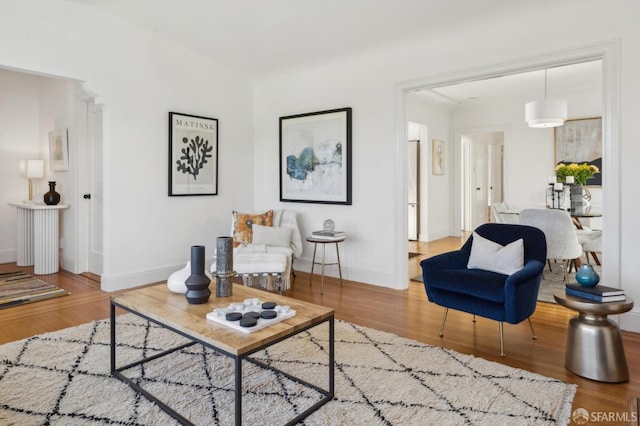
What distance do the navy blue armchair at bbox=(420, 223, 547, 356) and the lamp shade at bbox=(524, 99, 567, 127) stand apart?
2.75 meters

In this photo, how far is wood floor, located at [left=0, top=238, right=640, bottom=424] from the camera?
91.8 inches

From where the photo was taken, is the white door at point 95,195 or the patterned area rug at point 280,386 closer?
the patterned area rug at point 280,386

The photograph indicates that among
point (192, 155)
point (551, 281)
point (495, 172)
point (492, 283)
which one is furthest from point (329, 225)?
point (495, 172)

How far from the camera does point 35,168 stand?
18.0ft

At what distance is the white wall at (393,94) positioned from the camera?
3.10 metres

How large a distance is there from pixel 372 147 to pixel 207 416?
3.26m

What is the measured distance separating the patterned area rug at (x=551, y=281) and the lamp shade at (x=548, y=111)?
1897mm

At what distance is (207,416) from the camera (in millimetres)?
1965

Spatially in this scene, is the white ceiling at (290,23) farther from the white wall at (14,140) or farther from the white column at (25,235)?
the white column at (25,235)

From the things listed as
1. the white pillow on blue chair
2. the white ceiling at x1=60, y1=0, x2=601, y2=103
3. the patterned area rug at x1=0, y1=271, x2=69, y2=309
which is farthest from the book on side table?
the patterned area rug at x1=0, y1=271, x2=69, y2=309

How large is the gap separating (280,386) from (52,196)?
441cm

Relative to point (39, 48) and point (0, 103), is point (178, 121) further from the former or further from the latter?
point (0, 103)

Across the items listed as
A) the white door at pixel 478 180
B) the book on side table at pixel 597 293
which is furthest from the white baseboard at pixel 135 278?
the white door at pixel 478 180

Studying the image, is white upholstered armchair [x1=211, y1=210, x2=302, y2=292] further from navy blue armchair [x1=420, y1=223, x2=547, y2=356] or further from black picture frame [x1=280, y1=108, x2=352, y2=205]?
navy blue armchair [x1=420, y1=223, x2=547, y2=356]
